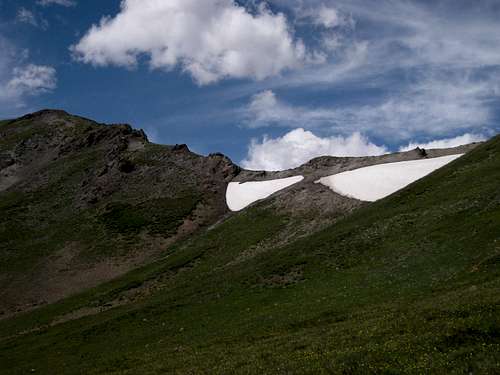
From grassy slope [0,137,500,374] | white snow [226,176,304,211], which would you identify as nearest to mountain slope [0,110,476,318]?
white snow [226,176,304,211]

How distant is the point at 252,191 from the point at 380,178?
87.8 ft

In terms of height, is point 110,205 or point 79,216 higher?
point 110,205

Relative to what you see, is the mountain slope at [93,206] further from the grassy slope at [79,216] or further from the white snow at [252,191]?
the white snow at [252,191]

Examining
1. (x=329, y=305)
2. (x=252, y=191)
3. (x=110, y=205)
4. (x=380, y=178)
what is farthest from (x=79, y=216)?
(x=329, y=305)

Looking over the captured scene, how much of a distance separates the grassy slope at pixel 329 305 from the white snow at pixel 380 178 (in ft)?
30.2

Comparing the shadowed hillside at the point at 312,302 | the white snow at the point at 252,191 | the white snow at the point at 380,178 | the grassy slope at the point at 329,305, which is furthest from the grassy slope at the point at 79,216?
the white snow at the point at 380,178

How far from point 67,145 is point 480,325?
12878cm

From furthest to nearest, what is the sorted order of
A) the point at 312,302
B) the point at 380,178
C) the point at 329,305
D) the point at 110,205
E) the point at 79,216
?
the point at 110,205 → the point at 79,216 → the point at 380,178 → the point at 312,302 → the point at 329,305

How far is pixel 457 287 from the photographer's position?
91.5 ft

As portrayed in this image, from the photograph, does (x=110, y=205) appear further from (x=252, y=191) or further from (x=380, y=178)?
(x=380, y=178)

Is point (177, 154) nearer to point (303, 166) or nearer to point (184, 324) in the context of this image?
point (303, 166)

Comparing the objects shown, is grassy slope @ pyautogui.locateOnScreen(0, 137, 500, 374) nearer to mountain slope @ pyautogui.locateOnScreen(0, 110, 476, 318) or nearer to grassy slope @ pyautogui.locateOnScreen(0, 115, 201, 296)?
mountain slope @ pyautogui.locateOnScreen(0, 110, 476, 318)

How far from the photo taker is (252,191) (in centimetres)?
9100

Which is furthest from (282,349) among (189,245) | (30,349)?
(189,245)
